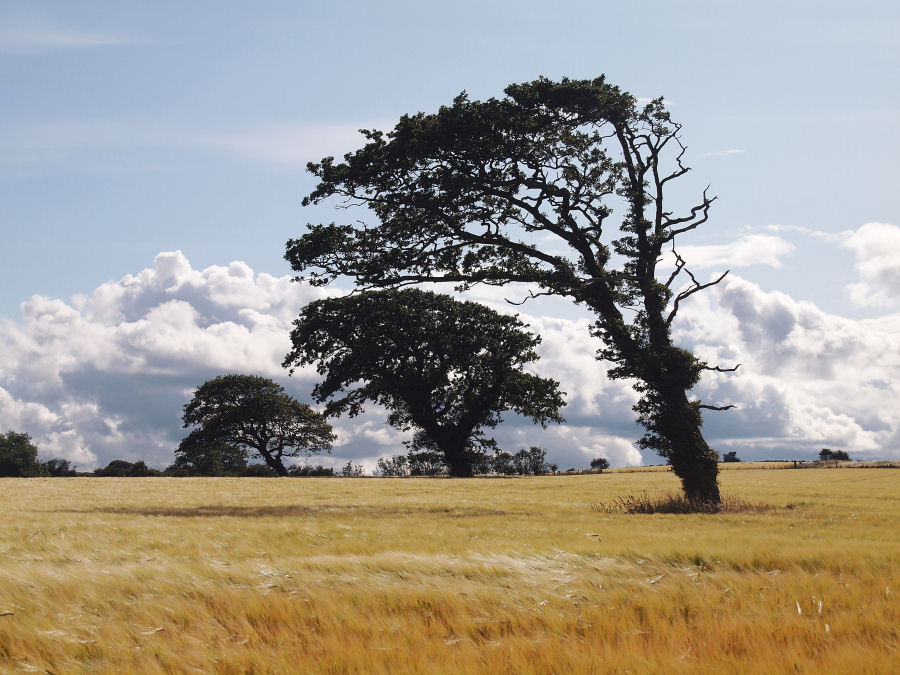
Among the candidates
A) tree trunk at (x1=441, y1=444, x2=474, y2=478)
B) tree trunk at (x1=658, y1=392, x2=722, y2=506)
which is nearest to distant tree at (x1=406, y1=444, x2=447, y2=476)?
tree trunk at (x1=441, y1=444, x2=474, y2=478)

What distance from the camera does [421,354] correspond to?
55.8m

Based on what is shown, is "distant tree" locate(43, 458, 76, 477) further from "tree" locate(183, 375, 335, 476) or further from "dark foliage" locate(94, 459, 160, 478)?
"tree" locate(183, 375, 335, 476)

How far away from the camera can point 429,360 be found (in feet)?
184

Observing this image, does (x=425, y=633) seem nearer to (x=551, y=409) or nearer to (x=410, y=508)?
(x=410, y=508)

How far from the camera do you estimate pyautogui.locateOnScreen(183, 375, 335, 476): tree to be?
2721 inches

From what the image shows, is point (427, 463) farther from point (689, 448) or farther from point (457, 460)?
point (689, 448)

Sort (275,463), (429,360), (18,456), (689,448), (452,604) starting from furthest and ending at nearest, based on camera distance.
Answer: (18,456), (275,463), (429,360), (689,448), (452,604)

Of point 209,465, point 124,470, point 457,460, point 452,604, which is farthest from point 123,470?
point 452,604

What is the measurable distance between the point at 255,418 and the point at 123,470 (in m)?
45.7

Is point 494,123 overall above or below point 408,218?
above

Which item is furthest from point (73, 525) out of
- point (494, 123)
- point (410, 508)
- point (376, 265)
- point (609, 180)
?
point (609, 180)

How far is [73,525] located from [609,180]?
20109mm

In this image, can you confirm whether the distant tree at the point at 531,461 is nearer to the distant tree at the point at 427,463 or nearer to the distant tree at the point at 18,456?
the distant tree at the point at 427,463

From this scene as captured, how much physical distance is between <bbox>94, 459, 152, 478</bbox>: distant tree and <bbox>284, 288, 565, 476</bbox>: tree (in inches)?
1477
